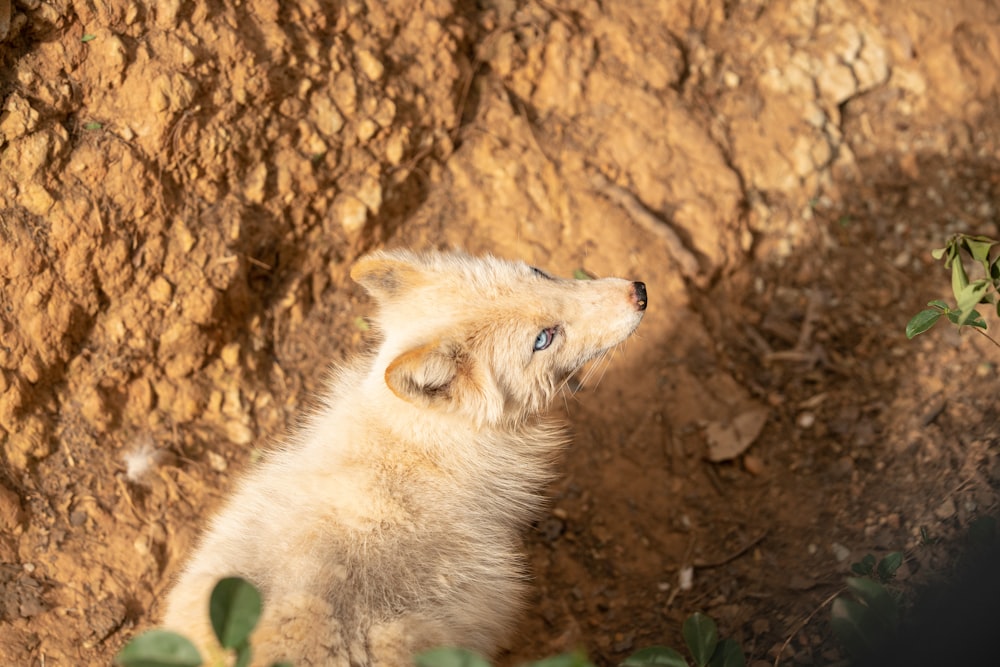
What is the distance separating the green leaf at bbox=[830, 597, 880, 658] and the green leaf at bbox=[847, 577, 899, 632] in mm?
22

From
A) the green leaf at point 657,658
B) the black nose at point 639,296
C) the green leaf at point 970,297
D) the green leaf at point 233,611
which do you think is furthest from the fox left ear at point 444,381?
the green leaf at point 970,297

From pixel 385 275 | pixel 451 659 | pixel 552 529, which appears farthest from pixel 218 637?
pixel 552 529

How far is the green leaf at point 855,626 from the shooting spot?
9.16 ft

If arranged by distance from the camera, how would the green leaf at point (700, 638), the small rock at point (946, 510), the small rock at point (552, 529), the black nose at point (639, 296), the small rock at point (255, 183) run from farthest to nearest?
the small rock at point (552, 529), the small rock at point (255, 183), the black nose at point (639, 296), the small rock at point (946, 510), the green leaf at point (700, 638)

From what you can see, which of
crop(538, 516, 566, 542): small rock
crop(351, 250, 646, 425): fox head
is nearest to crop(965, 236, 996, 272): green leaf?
crop(351, 250, 646, 425): fox head

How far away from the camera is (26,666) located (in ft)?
11.9

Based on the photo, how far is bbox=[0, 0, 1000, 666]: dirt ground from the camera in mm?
3736

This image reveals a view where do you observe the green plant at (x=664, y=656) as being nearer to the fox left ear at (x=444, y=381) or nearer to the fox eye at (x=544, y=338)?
the fox left ear at (x=444, y=381)

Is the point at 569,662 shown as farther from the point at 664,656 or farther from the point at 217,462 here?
the point at 217,462

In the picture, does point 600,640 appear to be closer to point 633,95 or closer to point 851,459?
point 851,459

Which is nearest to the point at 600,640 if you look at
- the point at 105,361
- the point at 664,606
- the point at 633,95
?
the point at 664,606

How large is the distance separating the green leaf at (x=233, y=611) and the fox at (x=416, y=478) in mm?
751

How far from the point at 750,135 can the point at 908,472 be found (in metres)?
2.44

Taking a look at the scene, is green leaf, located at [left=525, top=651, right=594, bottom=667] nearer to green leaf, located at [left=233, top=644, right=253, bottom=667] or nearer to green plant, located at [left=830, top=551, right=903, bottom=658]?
green leaf, located at [left=233, top=644, right=253, bottom=667]
